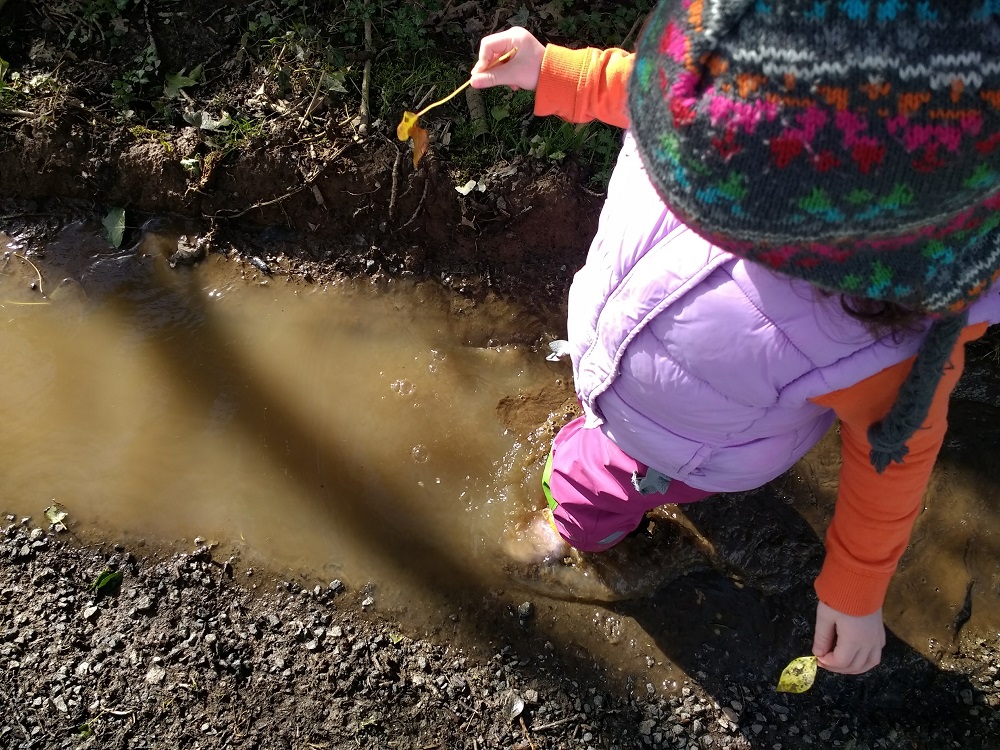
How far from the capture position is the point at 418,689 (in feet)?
6.85

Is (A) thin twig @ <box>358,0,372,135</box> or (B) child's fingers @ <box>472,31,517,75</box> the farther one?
(A) thin twig @ <box>358,0,372,135</box>

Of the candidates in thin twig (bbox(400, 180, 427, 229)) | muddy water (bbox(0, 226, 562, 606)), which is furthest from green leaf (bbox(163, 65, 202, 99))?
thin twig (bbox(400, 180, 427, 229))

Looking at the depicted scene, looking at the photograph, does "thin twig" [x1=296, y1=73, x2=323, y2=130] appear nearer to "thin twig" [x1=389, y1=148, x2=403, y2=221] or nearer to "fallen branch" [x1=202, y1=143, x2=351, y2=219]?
"fallen branch" [x1=202, y1=143, x2=351, y2=219]

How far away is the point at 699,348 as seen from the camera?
117cm

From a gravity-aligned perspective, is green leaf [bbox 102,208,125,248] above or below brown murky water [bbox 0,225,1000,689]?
above

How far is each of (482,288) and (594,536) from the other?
1002 millimetres

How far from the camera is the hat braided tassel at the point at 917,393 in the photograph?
38.0 inches

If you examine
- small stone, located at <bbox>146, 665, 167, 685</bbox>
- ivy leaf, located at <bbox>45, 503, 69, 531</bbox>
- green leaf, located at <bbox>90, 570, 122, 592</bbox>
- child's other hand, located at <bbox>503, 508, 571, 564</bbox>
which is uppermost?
ivy leaf, located at <bbox>45, 503, 69, 531</bbox>

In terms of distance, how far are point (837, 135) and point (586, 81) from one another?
769 mm

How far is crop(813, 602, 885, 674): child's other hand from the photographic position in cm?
141

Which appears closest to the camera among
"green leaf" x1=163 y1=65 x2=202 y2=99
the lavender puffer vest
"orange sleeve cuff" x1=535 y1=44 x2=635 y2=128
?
the lavender puffer vest

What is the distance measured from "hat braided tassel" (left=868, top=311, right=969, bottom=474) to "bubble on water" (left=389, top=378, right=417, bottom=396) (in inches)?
64.3

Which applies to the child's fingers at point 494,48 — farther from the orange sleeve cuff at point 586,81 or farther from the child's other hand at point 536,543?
the child's other hand at point 536,543

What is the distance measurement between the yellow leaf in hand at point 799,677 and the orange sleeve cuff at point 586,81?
4.73ft
